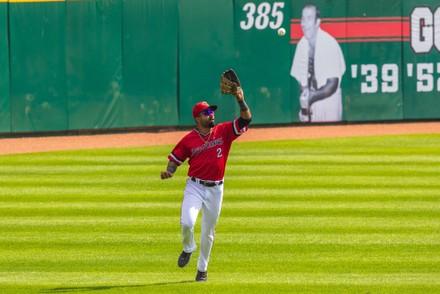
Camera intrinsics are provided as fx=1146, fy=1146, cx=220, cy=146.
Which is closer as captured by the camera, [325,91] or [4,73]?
[4,73]

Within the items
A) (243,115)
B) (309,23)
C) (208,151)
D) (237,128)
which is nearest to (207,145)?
(208,151)

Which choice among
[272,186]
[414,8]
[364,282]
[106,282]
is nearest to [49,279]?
[106,282]

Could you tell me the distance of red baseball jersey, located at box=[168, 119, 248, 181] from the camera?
35.7 feet

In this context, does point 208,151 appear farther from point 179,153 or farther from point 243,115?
point 243,115

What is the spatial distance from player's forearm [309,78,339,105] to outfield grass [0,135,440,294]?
495 cm

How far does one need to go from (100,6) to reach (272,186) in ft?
29.6

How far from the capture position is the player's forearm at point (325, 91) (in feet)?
86.5

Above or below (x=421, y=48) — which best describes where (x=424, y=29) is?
above

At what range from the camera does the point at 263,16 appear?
25797 mm

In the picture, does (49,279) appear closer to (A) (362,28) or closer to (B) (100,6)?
(B) (100,6)

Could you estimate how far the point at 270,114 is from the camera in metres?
26.1

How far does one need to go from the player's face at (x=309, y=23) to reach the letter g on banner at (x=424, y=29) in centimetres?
231

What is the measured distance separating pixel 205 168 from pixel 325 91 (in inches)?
623


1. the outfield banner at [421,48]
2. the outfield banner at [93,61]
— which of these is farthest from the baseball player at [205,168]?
the outfield banner at [421,48]
